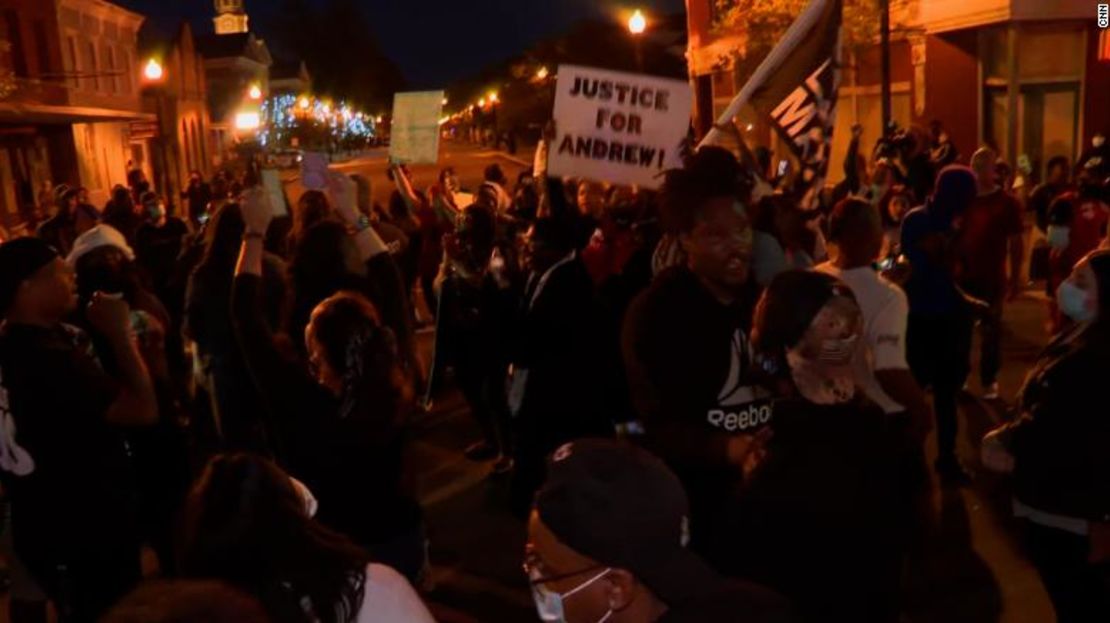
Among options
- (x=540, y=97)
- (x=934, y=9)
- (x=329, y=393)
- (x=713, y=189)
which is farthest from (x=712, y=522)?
(x=540, y=97)

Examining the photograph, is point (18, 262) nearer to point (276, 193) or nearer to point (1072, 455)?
point (1072, 455)

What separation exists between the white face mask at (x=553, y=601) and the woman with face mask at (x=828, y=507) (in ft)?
2.17

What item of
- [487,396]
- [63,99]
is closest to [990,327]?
[487,396]

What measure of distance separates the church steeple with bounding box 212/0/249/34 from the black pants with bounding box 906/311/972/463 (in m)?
124

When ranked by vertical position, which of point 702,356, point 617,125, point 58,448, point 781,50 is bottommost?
point 58,448

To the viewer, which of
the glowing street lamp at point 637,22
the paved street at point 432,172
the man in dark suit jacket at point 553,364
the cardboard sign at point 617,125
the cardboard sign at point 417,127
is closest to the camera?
the man in dark suit jacket at point 553,364

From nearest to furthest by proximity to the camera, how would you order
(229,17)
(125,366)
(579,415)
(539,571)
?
1. (539,571)
2. (125,366)
3. (579,415)
4. (229,17)

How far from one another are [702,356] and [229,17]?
127 m

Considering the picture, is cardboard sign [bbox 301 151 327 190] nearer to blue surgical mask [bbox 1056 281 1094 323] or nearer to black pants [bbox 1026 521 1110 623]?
blue surgical mask [bbox 1056 281 1094 323]

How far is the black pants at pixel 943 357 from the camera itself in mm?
6242

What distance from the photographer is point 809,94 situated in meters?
4.95

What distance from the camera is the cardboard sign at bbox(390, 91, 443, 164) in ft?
28.5

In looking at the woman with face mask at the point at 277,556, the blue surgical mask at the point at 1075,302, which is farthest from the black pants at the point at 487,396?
the woman with face mask at the point at 277,556

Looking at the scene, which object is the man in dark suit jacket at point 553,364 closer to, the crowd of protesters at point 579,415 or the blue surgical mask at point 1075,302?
the crowd of protesters at point 579,415
